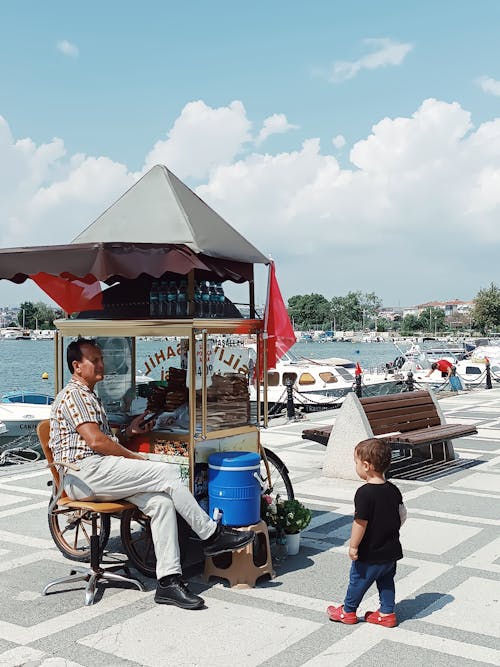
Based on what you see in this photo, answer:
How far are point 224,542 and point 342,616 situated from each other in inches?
41.9

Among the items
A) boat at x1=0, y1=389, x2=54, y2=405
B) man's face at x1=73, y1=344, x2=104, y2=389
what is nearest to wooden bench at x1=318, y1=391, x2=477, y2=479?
Result: man's face at x1=73, y1=344, x2=104, y2=389

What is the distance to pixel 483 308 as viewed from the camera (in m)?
102

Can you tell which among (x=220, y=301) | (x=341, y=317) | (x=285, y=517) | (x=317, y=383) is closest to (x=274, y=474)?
(x=285, y=517)

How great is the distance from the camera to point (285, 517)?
6.41m

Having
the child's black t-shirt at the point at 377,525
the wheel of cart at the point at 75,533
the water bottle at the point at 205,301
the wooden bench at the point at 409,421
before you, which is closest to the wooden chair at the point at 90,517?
the wheel of cart at the point at 75,533

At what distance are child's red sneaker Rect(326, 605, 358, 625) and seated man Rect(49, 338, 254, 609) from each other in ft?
2.89

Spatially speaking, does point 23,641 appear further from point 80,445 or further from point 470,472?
point 470,472

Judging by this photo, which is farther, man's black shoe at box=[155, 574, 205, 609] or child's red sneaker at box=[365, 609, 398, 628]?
man's black shoe at box=[155, 574, 205, 609]

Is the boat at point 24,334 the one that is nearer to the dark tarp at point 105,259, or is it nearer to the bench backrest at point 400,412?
the bench backrest at point 400,412

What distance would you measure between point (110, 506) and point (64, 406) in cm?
78

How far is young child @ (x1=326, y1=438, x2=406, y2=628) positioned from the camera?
4766 mm

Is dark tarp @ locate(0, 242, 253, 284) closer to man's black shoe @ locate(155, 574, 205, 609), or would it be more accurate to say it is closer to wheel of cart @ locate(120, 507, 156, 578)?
wheel of cart @ locate(120, 507, 156, 578)

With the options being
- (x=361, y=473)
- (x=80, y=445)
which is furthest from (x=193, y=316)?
(x=361, y=473)

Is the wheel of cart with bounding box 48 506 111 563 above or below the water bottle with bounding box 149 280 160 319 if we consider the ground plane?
below
